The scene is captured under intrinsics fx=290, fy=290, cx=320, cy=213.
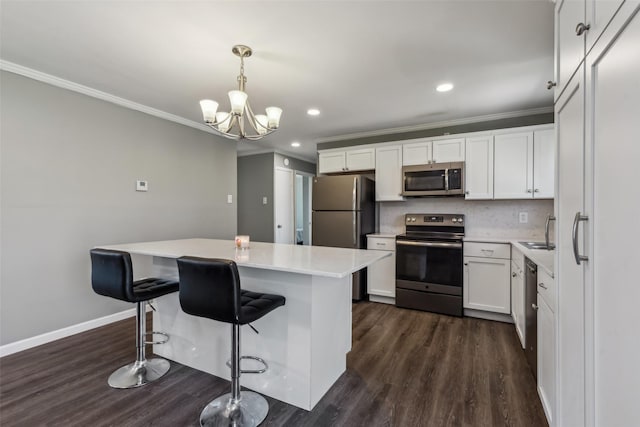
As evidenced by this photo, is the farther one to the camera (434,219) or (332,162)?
(332,162)

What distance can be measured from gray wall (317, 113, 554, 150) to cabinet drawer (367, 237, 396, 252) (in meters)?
1.45

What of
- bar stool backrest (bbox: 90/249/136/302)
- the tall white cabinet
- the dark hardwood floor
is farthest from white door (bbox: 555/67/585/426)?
bar stool backrest (bbox: 90/249/136/302)

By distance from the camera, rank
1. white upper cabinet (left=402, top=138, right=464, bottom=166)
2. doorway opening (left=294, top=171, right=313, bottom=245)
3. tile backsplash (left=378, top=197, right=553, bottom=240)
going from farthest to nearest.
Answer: doorway opening (left=294, top=171, right=313, bottom=245)
white upper cabinet (left=402, top=138, right=464, bottom=166)
tile backsplash (left=378, top=197, right=553, bottom=240)

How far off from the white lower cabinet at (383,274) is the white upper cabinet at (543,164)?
166cm

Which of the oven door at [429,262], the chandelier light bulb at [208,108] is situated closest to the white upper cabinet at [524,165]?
the oven door at [429,262]

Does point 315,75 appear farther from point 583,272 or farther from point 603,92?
point 583,272

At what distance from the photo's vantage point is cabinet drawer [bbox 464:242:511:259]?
309 centimetres

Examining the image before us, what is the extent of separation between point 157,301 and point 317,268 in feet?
5.53

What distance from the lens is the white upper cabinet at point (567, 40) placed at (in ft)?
3.55

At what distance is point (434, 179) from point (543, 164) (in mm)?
1099

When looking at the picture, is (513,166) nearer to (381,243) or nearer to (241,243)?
(381,243)

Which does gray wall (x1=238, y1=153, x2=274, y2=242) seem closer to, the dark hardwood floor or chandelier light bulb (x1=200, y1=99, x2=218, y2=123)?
the dark hardwood floor

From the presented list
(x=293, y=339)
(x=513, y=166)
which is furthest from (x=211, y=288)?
(x=513, y=166)

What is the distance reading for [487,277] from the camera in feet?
10.5
